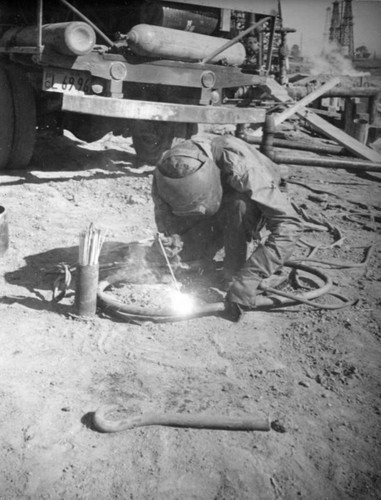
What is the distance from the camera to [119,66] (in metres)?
5.28

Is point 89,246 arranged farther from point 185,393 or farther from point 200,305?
point 185,393

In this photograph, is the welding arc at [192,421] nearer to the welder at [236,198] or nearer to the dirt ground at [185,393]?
the dirt ground at [185,393]

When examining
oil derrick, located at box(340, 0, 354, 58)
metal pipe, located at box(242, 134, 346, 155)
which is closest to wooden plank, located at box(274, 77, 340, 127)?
metal pipe, located at box(242, 134, 346, 155)

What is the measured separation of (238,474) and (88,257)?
1647 mm

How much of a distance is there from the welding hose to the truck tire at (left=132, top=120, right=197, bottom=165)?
11.5ft

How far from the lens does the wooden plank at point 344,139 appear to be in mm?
8862

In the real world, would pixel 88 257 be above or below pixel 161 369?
above

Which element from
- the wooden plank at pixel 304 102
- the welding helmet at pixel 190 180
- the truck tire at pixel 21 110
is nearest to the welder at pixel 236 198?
the welding helmet at pixel 190 180

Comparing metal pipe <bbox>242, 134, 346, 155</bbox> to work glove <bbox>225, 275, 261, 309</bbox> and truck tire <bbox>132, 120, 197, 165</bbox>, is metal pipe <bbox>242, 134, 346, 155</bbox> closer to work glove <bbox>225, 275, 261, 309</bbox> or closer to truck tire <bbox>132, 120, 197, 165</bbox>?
truck tire <bbox>132, 120, 197, 165</bbox>

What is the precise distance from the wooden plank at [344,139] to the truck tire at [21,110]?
17.9 ft

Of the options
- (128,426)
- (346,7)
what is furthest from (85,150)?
(346,7)

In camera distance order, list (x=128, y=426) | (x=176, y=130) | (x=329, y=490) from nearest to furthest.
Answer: (x=329, y=490) < (x=128, y=426) < (x=176, y=130)

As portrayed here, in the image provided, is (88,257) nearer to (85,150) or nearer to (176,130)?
(176,130)

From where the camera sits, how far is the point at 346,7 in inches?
1810
